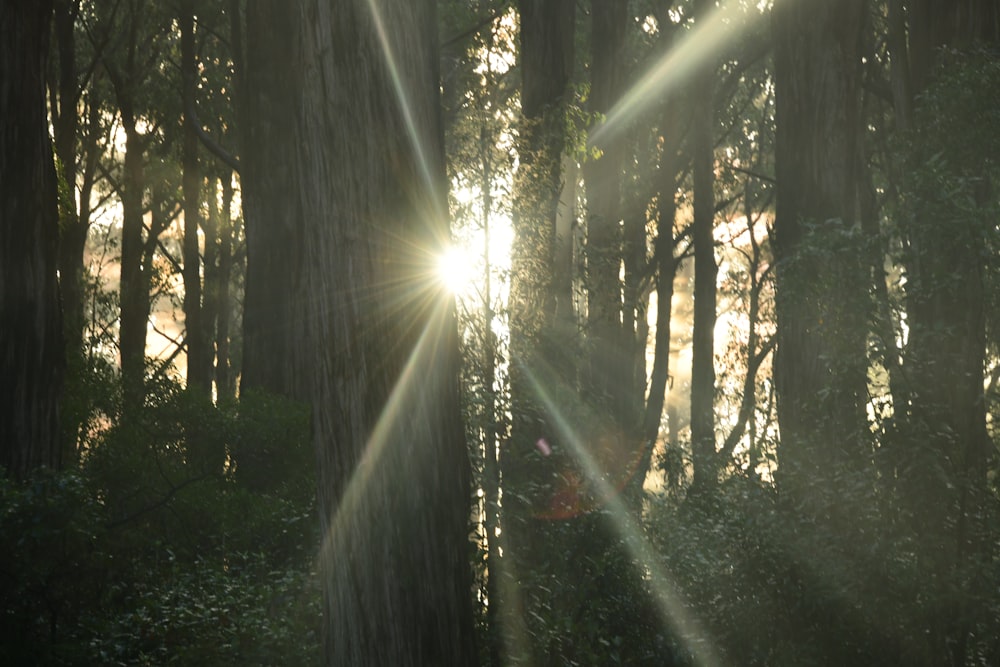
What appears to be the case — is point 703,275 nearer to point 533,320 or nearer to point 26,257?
point 533,320

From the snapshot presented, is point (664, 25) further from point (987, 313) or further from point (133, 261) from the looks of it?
point (987, 313)

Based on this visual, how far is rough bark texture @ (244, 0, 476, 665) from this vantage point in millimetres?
5629

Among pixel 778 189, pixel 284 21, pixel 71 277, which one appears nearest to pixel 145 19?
pixel 71 277

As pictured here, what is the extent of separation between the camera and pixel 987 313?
8.14 m

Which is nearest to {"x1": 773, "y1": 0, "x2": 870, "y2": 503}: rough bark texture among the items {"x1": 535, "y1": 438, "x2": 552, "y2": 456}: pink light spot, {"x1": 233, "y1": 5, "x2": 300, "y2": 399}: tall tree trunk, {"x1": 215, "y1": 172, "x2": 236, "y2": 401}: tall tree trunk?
{"x1": 535, "y1": 438, "x2": 552, "y2": 456}: pink light spot

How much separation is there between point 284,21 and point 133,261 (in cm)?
1212

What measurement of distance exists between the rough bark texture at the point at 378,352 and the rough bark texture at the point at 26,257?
382 cm

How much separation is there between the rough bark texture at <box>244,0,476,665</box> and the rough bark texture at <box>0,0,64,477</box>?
3.82 meters

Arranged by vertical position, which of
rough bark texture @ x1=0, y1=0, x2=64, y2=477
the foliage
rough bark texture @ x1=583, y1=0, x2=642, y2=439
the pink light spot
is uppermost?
rough bark texture @ x1=583, y1=0, x2=642, y2=439

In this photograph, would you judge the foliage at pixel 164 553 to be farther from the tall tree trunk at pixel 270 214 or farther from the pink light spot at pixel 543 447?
the pink light spot at pixel 543 447

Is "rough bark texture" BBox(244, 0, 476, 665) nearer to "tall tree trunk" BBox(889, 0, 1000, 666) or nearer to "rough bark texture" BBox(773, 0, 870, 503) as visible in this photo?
A: "tall tree trunk" BBox(889, 0, 1000, 666)

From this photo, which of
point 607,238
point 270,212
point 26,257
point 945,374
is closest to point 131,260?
point 607,238

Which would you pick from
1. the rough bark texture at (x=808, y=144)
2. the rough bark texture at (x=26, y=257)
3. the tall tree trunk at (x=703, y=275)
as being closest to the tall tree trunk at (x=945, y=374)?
the rough bark texture at (x=808, y=144)

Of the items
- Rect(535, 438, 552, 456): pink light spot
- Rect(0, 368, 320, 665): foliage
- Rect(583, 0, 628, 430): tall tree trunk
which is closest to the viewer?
Rect(0, 368, 320, 665): foliage
